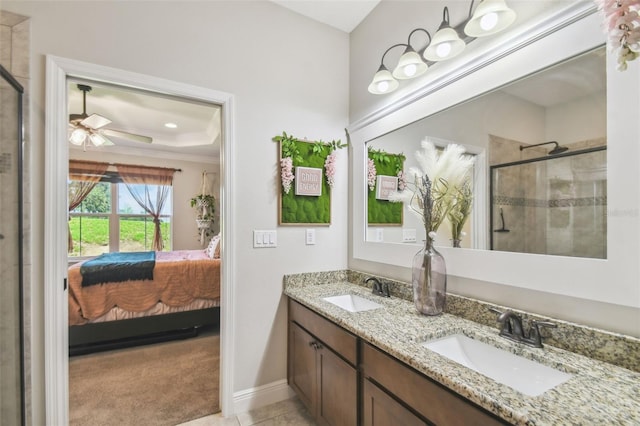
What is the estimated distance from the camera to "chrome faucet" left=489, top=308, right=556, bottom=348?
105 centimetres

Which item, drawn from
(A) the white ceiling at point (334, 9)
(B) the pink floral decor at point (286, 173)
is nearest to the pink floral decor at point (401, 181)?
(B) the pink floral decor at point (286, 173)

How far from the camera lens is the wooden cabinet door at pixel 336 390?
130 cm

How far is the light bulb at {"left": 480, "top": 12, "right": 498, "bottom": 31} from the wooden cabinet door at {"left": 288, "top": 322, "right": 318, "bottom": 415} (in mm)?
1780

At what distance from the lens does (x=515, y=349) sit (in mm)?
1033

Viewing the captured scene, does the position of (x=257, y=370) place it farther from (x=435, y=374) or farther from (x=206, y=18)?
(x=206, y=18)

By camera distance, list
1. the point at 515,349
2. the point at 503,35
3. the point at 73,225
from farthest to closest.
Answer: the point at 73,225 < the point at 503,35 < the point at 515,349

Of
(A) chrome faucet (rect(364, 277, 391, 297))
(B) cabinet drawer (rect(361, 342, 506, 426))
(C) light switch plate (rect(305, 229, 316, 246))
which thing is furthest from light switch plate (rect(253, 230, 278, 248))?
(B) cabinet drawer (rect(361, 342, 506, 426))

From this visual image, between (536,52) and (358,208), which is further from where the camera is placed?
(358,208)

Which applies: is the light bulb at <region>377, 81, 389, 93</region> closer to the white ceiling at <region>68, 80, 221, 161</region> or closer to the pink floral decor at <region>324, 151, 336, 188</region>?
the pink floral decor at <region>324, 151, 336, 188</region>

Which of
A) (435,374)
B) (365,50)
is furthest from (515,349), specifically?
(365,50)

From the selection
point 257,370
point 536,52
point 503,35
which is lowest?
point 257,370

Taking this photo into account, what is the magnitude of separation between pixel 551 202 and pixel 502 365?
2.19 feet

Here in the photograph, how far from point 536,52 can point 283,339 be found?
7.10 ft

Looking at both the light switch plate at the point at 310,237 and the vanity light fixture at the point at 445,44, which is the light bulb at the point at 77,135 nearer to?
the light switch plate at the point at 310,237
